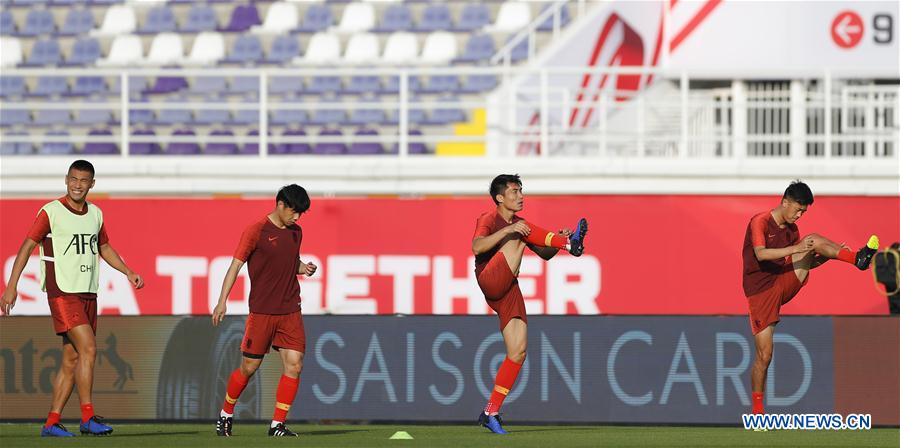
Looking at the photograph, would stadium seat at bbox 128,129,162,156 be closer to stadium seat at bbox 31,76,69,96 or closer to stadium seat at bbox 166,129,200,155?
stadium seat at bbox 166,129,200,155

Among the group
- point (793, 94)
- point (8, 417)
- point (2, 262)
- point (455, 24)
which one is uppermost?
point (455, 24)

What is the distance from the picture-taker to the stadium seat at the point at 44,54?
27.4 m

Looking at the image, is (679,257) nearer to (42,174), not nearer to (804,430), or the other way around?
(804,430)

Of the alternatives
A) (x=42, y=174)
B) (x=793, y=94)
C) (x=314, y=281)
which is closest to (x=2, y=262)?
(x=42, y=174)

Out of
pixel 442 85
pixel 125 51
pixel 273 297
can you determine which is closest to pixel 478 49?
pixel 442 85

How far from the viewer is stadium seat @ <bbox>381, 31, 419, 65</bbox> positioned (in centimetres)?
2630

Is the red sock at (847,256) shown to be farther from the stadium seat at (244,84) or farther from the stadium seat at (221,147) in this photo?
the stadium seat at (244,84)

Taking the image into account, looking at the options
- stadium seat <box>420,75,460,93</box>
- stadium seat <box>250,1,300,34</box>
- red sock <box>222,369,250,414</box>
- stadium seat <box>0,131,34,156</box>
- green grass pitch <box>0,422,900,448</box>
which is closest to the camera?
green grass pitch <box>0,422,900,448</box>

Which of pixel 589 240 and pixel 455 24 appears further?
A: pixel 455 24

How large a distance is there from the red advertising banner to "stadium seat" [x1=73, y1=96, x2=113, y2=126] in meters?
7.86

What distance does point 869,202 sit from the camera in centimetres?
1669

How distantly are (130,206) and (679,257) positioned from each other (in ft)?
19.6

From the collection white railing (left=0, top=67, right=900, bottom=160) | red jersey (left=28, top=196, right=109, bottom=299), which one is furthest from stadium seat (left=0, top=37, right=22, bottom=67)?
red jersey (left=28, top=196, right=109, bottom=299)

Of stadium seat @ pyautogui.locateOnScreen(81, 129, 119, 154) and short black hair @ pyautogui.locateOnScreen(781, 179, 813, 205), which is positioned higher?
stadium seat @ pyautogui.locateOnScreen(81, 129, 119, 154)
